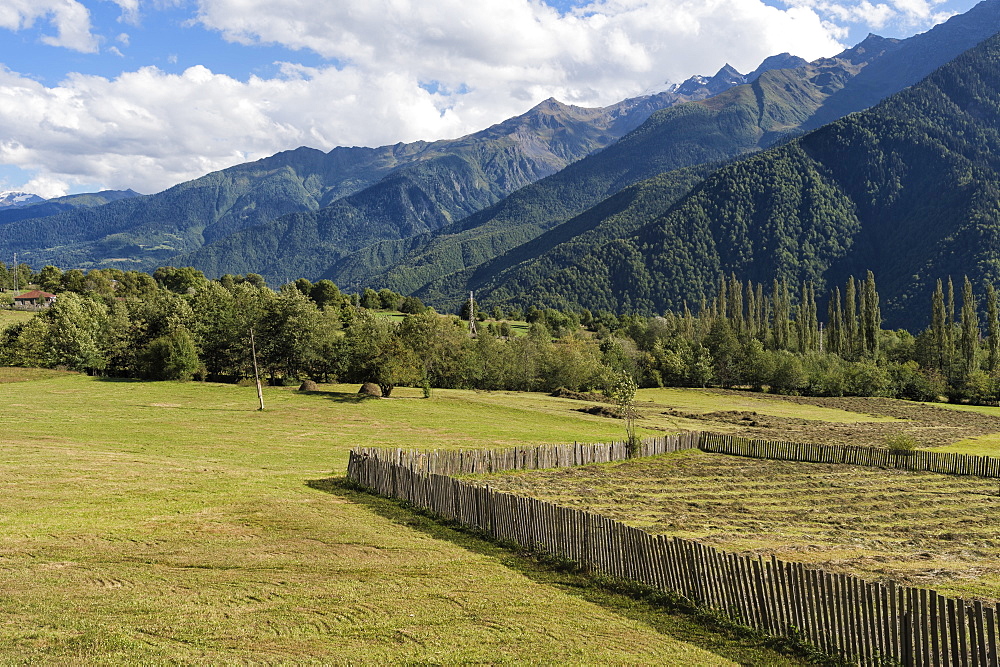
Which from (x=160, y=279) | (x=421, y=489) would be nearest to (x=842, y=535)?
(x=421, y=489)

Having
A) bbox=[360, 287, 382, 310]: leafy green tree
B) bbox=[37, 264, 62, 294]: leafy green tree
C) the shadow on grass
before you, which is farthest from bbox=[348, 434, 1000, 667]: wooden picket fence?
Result: bbox=[37, 264, 62, 294]: leafy green tree

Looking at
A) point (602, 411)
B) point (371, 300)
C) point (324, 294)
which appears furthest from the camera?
point (371, 300)

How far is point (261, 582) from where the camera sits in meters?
18.1

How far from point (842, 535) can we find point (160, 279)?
183214mm

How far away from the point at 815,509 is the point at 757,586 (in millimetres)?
21464

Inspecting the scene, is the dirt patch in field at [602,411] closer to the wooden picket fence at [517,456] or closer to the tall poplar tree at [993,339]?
the wooden picket fence at [517,456]

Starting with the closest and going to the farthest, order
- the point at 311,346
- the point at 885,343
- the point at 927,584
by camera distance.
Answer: the point at 927,584
the point at 311,346
the point at 885,343

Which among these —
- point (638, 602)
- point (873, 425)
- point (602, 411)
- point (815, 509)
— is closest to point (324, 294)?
point (602, 411)

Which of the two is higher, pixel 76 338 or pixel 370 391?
pixel 76 338

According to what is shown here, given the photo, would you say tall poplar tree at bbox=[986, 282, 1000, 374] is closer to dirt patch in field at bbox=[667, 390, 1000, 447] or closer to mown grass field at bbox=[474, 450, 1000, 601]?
dirt patch in field at bbox=[667, 390, 1000, 447]

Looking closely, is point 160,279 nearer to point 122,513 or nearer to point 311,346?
point 311,346

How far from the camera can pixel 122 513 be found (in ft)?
83.2

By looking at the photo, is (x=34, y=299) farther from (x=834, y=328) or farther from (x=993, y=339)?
(x=993, y=339)

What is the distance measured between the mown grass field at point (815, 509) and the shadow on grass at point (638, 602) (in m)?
8.04
